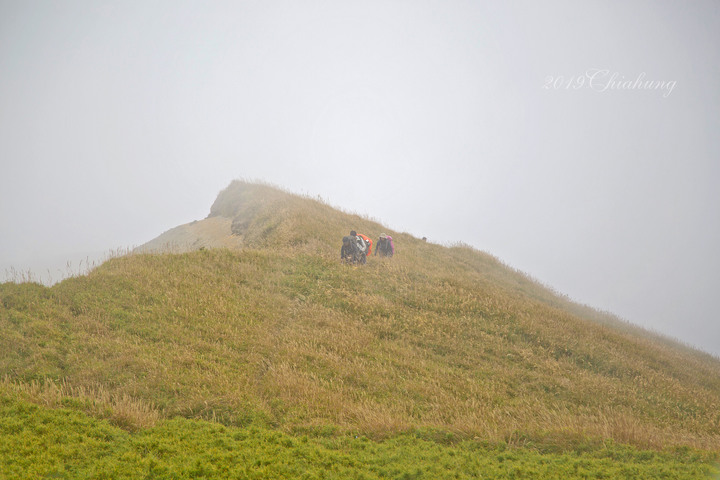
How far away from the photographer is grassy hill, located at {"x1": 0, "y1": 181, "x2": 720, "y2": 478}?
6.84 m

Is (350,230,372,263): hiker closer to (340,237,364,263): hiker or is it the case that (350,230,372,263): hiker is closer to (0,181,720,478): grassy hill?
(340,237,364,263): hiker

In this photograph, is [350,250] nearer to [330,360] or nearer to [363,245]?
[363,245]

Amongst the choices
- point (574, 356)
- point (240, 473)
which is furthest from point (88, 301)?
point (574, 356)

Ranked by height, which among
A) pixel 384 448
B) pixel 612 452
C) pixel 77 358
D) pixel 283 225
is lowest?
pixel 77 358

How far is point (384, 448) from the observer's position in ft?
19.6

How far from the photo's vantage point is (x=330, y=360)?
961cm

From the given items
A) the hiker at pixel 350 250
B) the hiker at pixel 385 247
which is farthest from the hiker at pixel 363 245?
the hiker at pixel 385 247

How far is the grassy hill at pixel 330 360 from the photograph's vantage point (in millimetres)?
6844

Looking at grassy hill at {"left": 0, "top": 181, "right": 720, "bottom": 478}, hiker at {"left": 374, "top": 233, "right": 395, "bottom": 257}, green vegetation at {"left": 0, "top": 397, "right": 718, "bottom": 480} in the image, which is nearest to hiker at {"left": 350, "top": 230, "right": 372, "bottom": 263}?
grassy hill at {"left": 0, "top": 181, "right": 720, "bottom": 478}

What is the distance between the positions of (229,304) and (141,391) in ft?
16.0

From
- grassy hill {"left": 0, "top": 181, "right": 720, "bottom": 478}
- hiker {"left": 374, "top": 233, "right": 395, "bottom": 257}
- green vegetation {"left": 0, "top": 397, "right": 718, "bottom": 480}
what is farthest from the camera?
hiker {"left": 374, "top": 233, "right": 395, "bottom": 257}

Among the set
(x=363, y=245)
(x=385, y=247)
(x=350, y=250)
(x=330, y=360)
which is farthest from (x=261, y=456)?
(x=385, y=247)

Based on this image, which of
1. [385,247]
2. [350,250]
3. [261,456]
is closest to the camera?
[261,456]

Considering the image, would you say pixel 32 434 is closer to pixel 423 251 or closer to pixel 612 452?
pixel 612 452
